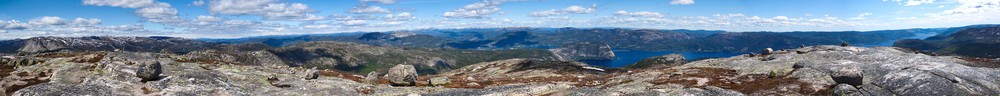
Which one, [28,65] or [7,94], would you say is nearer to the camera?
[7,94]

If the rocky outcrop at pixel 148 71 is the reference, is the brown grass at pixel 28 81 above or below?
below

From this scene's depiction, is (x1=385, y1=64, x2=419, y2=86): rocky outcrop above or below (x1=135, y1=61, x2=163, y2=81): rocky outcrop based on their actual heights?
below

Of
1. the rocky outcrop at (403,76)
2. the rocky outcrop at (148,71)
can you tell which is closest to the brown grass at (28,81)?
the rocky outcrop at (148,71)

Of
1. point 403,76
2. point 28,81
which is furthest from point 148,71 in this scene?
point 403,76

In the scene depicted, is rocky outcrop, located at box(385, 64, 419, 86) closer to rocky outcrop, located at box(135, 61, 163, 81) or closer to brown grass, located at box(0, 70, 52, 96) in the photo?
rocky outcrop, located at box(135, 61, 163, 81)

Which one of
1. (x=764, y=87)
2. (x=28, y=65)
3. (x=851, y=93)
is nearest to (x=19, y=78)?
(x=28, y=65)

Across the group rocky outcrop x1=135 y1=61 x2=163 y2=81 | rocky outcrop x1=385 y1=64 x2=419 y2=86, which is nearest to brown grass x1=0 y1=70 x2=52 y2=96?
rocky outcrop x1=135 y1=61 x2=163 y2=81

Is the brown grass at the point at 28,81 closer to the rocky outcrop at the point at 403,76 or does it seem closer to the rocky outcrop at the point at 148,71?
the rocky outcrop at the point at 148,71

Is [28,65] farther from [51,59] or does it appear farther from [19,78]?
[19,78]

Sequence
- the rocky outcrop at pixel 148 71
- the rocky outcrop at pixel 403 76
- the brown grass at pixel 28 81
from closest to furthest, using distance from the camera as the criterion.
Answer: the brown grass at pixel 28 81 < the rocky outcrop at pixel 148 71 < the rocky outcrop at pixel 403 76

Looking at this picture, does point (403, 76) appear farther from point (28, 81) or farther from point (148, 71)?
point (28, 81)

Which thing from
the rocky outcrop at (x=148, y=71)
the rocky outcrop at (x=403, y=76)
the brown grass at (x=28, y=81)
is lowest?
the rocky outcrop at (x=403, y=76)
